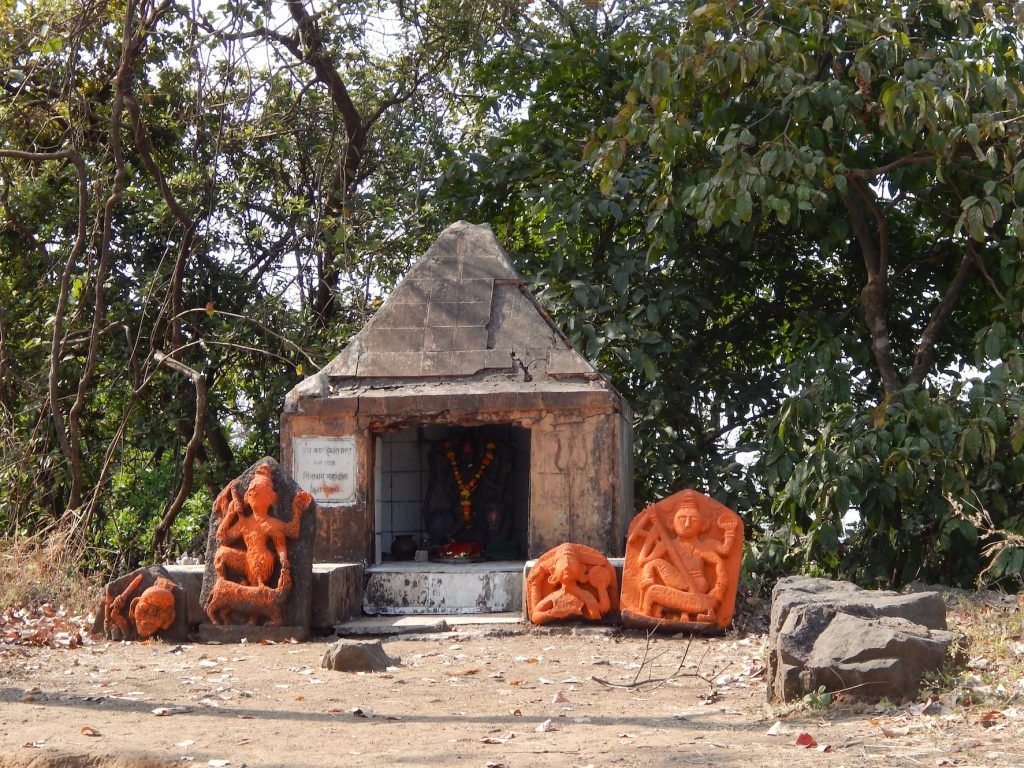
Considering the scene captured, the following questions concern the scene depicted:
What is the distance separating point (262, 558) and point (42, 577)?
2330mm

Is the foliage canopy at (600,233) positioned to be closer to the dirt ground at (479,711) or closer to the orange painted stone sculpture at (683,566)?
the orange painted stone sculpture at (683,566)

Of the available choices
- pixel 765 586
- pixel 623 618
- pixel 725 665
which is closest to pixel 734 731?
pixel 725 665

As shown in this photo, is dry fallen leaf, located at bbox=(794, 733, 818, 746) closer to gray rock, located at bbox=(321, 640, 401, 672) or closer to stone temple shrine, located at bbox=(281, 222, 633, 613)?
gray rock, located at bbox=(321, 640, 401, 672)

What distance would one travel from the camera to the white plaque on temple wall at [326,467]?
9359mm

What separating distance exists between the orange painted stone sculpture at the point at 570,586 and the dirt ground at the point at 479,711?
50 centimetres

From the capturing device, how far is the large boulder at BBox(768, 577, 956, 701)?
17.0 ft

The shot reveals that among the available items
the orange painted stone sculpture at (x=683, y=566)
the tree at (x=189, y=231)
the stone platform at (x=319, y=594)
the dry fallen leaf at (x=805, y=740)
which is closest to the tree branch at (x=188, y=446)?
the tree at (x=189, y=231)

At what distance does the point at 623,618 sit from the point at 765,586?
334 centimetres

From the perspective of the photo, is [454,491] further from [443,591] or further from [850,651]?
[850,651]

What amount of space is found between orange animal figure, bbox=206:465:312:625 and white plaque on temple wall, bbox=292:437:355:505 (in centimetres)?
105

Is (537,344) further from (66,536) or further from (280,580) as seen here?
(66,536)

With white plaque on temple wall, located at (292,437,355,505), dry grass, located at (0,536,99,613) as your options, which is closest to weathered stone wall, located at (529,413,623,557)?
white plaque on temple wall, located at (292,437,355,505)

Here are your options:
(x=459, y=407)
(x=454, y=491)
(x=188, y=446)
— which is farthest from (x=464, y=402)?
(x=188, y=446)

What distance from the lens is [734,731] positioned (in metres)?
5.03
